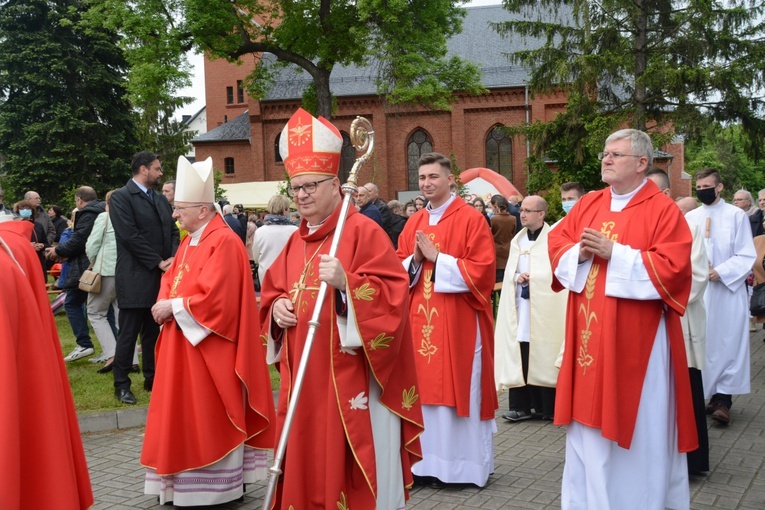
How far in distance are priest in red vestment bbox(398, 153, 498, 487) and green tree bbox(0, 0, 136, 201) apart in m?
31.4

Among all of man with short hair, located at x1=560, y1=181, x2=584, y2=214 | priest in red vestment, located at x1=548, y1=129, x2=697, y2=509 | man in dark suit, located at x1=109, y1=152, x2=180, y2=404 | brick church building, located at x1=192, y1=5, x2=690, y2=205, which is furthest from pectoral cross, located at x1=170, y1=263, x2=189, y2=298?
brick church building, located at x1=192, y1=5, x2=690, y2=205

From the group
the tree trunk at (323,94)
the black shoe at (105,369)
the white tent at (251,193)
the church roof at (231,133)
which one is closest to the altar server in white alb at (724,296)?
the black shoe at (105,369)


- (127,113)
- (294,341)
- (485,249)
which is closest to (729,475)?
(485,249)

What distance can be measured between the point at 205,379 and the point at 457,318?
1910mm

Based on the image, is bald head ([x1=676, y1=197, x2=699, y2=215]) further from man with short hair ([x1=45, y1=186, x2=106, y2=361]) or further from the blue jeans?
the blue jeans

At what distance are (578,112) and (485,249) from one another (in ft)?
81.5

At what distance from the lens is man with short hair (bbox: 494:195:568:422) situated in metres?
7.92

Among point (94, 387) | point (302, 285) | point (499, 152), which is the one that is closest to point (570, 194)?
point (302, 285)

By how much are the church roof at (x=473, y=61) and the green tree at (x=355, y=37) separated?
11.8 m

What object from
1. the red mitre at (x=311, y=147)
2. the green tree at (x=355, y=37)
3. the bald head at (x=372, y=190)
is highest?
the green tree at (x=355, y=37)

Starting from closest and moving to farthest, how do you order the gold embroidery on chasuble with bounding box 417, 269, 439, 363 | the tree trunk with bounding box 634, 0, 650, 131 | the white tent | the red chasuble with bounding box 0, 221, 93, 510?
1. the red chasuble with bounding box 0, 221, 93, 510
2. the gold embroidery on chasuble with bounding box 417, 269, 439, 363
3. the tree trunk with bounding box 634, 0, 650, 131
4. the white tent

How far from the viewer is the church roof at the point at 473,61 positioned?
45.2 metres

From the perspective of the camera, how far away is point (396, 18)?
2905cm

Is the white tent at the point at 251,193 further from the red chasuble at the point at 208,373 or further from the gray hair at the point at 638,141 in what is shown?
the gray hair at the point at 638,141
